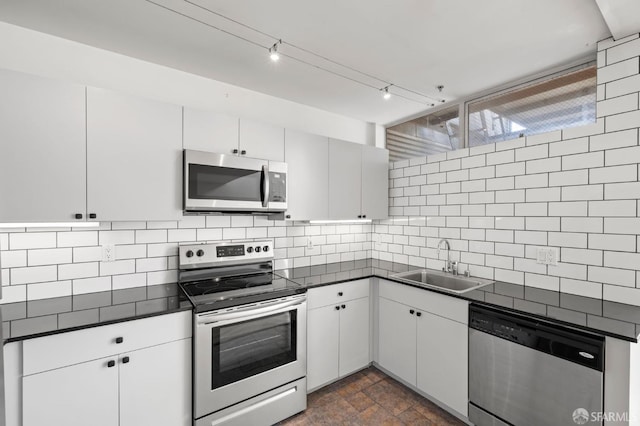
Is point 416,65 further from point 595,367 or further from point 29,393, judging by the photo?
point 29,393

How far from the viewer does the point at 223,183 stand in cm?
228

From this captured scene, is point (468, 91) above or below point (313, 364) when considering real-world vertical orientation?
above

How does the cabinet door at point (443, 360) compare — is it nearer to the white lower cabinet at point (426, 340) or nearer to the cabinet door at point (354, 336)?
the white lower cabinet at point (426, 340)

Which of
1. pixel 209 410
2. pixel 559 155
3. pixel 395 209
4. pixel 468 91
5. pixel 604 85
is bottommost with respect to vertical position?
pixel 209 410

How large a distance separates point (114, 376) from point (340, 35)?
240 cm

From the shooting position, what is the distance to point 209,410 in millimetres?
1928

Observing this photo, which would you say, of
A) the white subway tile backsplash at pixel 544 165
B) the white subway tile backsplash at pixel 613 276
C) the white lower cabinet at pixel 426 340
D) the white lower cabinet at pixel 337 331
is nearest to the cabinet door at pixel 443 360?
the white lower cabinet at pixel 426 340

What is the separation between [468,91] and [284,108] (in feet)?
5.58

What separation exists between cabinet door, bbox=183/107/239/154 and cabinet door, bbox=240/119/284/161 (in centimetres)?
7

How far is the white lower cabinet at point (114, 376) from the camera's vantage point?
152cm

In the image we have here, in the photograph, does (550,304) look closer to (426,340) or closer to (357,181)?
(426,340)

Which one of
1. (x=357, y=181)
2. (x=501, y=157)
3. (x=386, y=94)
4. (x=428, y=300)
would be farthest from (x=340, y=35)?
(x=428, y=300)

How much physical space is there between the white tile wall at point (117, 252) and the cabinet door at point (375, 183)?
856mm

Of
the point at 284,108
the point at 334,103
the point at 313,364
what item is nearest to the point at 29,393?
the point at 313,364
